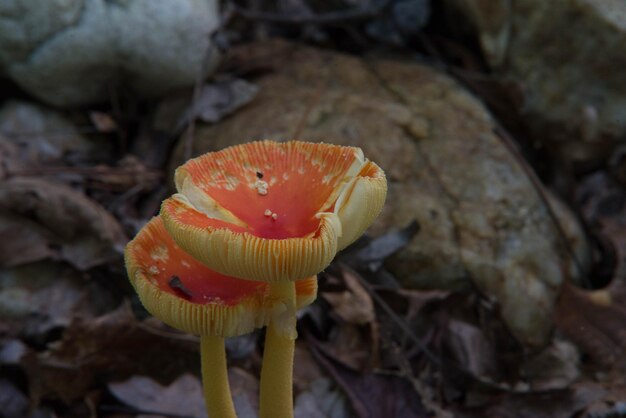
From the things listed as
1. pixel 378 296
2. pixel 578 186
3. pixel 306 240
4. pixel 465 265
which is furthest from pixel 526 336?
pixel 306 240

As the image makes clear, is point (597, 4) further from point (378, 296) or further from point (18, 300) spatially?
point (18, 300)

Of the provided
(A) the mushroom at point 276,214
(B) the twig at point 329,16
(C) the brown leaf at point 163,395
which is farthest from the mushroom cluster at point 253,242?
(B) the twig at point 329,16

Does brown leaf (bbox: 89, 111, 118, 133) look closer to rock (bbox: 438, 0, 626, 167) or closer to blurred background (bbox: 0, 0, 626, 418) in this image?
blurred background (bbox: 0, 0, 626, 418)

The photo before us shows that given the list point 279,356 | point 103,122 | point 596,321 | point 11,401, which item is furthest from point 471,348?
point 103,122

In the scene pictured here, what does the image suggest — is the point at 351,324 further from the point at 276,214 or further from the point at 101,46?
the point at 101,46

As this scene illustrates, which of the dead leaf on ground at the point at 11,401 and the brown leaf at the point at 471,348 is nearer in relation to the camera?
the dead leaf on ground at the point at 11,401

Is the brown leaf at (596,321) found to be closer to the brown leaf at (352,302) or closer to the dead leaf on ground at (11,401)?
the brown leaf at (352,302)
